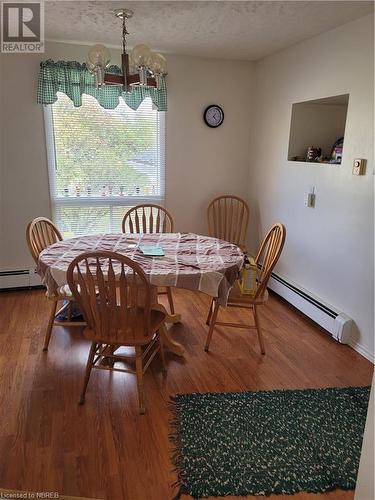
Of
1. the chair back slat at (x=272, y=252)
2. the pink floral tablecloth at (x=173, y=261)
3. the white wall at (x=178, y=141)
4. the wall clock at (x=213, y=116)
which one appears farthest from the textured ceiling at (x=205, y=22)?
the pink floral tablecloth at (x=173, y=261)

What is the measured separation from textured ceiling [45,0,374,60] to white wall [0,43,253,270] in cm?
34

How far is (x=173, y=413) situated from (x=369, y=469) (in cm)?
116

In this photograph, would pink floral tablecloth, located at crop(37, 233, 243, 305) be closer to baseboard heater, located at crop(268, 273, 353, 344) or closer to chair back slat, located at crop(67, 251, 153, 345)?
chair back slat, located at crop(67, 251, 153, 345)

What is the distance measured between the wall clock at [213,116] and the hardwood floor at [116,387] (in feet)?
6.46

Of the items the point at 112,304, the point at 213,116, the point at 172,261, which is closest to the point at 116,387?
the point at 112,304

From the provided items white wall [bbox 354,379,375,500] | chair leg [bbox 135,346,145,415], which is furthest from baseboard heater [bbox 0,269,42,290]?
white wall [bbox 354,379,375,500]

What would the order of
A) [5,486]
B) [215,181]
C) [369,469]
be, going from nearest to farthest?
[369,469] → [5,486] → [215,181]

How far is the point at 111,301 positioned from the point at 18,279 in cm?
222

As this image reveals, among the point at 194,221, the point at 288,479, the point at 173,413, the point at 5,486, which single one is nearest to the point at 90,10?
the point at 194,221

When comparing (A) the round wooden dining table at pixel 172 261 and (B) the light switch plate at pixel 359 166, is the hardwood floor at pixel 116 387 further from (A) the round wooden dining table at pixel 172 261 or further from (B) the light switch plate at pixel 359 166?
(B) the light switch plate at pixel 359 166

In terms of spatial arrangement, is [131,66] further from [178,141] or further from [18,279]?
[18,279]

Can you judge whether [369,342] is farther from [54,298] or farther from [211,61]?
[211,61]

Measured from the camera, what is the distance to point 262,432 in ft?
6.41

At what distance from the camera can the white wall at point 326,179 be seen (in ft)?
8.50
